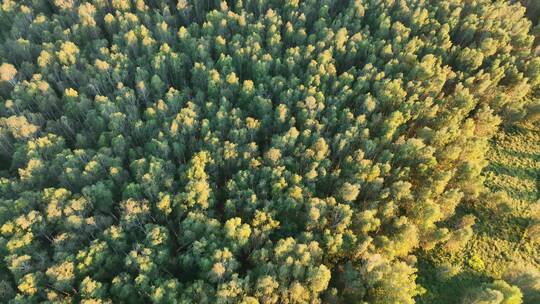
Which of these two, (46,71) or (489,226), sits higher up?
(46,71)

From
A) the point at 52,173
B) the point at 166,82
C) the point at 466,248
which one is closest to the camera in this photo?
the point at 52,173

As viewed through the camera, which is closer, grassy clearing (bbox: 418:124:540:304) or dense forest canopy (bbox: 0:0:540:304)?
dense forest canopy (bbox: 0:0:540:304)

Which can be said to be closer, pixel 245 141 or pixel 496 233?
pixel 245 141

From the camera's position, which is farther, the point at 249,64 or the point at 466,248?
the point at 249,64

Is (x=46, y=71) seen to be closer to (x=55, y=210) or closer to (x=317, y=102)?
(x=55, y=210)

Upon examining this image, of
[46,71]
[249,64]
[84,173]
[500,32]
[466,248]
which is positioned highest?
[500,32]

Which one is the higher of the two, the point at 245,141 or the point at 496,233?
the point at 245,141

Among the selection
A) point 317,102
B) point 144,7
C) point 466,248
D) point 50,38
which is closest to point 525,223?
point 466,248

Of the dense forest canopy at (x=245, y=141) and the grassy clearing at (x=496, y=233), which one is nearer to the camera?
the dense forest canopy at (x=245, y=141)
